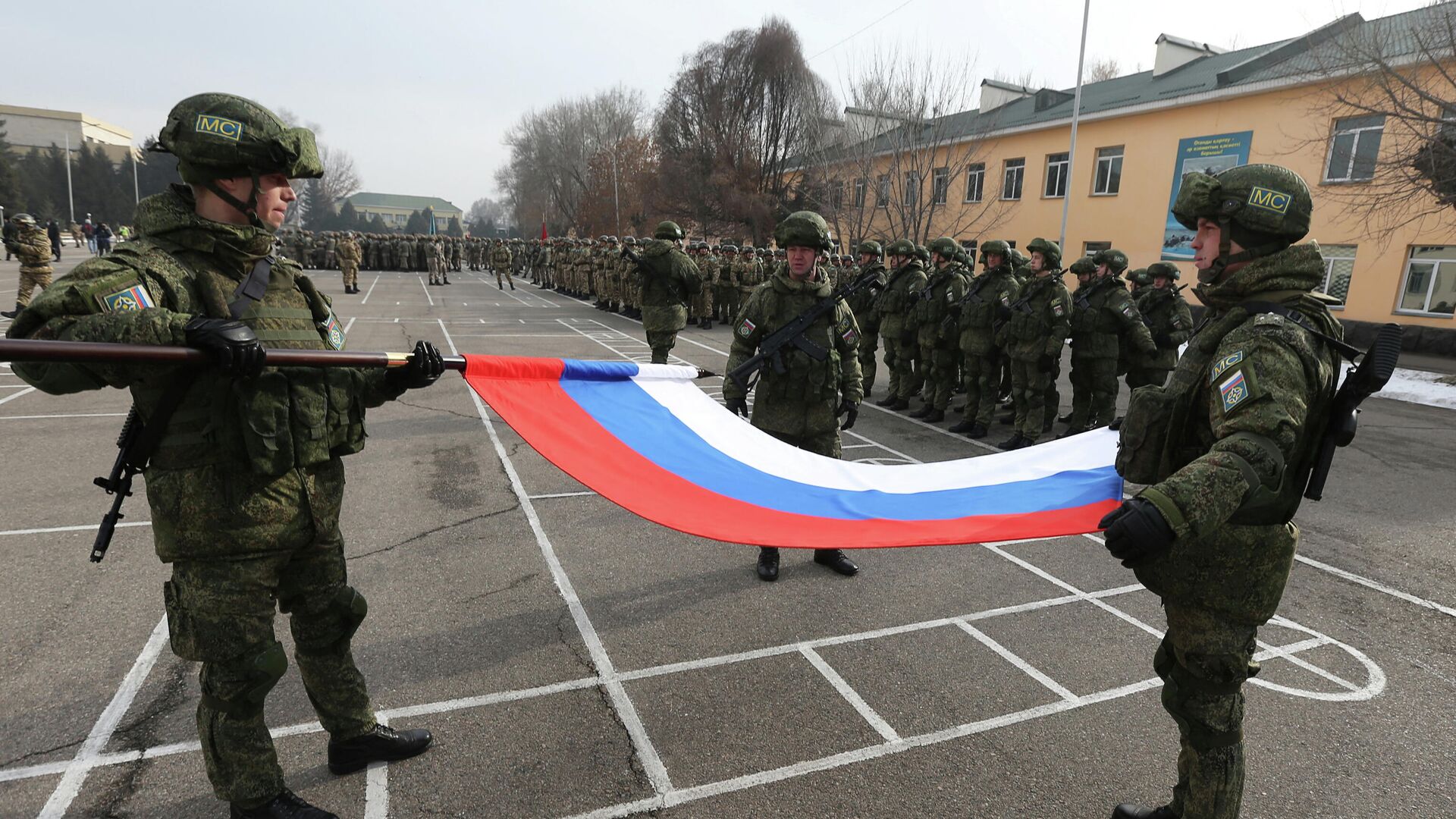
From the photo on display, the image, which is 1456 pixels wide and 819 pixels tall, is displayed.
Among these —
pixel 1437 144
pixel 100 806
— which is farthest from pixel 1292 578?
pixel 1437 144

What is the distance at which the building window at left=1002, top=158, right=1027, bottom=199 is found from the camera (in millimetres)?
28141

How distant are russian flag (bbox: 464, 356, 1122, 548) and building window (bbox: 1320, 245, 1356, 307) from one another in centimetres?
2211

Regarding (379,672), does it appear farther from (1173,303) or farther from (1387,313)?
(1387,313)

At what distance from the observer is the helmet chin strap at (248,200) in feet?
7.89

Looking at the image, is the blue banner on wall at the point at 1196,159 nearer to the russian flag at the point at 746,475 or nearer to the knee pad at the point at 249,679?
the russian flag at the point at 746,475

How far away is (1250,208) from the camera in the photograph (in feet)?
7.96

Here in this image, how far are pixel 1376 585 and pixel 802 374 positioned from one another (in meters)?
4.38

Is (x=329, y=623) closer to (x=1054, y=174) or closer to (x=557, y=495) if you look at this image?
(x=557, y=495)

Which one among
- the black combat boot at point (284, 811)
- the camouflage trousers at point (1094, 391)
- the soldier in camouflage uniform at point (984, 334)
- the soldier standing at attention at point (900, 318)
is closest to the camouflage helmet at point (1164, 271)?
the camouflage trousers at point (1094, 391)

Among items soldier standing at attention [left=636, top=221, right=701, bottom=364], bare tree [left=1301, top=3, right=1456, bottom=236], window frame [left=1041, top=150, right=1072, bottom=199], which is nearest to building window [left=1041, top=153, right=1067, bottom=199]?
window frame [left=1041, top=150, right=1072, bottom=199]

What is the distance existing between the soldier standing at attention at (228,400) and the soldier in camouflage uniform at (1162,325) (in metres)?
9.33

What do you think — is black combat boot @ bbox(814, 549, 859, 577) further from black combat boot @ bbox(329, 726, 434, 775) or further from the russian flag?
black combat boot @ bbox(329, 726, 434, 775)

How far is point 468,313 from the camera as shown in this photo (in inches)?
845

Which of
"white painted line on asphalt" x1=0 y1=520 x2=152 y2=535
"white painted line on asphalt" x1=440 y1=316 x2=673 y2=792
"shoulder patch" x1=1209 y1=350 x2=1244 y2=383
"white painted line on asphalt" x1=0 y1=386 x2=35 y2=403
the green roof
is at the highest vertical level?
the green roof
